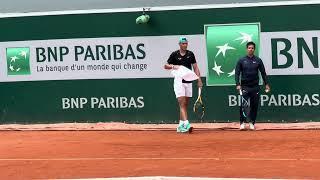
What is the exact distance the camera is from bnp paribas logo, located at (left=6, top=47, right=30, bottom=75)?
45.9ft

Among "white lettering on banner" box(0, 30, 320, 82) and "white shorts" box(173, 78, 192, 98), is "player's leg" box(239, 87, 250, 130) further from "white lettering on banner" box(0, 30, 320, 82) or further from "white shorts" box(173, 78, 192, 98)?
"white shorts" box(173, 78, 192, 98)

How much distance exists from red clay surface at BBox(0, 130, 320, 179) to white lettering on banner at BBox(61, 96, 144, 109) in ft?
2.86

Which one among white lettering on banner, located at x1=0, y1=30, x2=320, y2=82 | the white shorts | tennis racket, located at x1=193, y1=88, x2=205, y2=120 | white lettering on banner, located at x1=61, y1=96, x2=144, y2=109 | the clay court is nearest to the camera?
the clay court

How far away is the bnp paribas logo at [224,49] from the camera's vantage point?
42.8 feet

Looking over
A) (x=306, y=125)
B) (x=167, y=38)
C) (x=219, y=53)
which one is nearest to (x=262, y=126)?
(x=306, y=125)

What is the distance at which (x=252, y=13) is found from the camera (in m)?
12.9

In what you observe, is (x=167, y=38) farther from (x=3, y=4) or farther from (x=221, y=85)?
(x=3, y=4)

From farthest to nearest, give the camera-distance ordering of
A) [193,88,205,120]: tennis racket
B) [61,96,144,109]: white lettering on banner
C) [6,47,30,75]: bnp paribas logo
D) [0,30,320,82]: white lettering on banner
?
[6,47,30,75]: bnp paribas logo < [61,96,144,109]: white lettering on banner < [193,88,205,120]: tennis racket < [0,30,320,82]: white lettering on banner

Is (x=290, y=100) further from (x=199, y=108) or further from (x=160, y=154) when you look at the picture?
(x=160, y=154)

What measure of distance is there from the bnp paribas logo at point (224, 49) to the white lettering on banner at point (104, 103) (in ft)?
5.33

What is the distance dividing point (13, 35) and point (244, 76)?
5200 mm

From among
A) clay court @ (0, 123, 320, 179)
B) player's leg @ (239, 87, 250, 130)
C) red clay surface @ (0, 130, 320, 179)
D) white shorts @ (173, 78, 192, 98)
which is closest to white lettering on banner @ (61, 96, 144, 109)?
clay court @ (0, 123, 320, 179)

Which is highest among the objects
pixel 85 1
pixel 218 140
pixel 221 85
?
pixel 85 1

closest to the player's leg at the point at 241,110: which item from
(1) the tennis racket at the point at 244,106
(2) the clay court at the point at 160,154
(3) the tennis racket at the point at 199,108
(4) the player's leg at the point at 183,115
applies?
(1) the tennis racket at the point at 244,106
